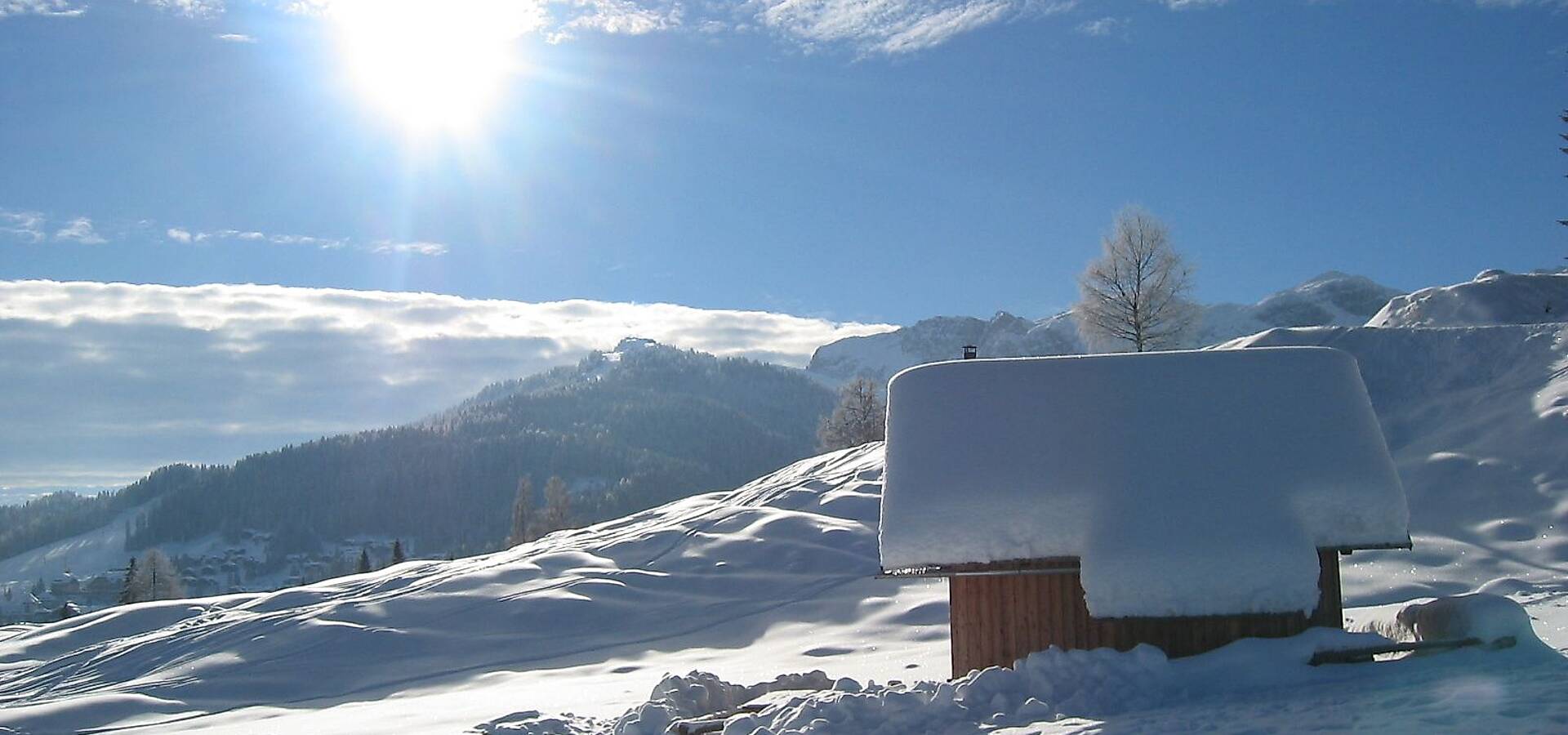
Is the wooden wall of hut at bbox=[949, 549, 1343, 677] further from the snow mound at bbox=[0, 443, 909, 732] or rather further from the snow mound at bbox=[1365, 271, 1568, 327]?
the snow mound at bbox=[1365, 271, 1568, 327]

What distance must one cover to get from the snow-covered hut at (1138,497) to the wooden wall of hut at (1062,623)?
0.02 m

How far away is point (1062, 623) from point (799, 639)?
16.8 meters

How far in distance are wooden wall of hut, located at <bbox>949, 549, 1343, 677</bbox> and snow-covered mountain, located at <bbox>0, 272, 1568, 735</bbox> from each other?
2.25 ft

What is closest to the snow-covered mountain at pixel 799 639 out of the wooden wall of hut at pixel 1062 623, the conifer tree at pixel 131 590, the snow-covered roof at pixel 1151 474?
the wooden wall of hut at pixel 1062 623

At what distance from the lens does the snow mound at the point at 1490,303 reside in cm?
4947

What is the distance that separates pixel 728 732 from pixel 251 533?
8080 inches

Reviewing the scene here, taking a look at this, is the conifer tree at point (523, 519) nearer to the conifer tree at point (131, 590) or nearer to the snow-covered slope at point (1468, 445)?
the conifer tree at point (131, 590)

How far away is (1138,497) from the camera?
48.3ft

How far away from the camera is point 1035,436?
15.6 meters

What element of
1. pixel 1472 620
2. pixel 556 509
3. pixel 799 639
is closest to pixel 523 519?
pixel 556 509

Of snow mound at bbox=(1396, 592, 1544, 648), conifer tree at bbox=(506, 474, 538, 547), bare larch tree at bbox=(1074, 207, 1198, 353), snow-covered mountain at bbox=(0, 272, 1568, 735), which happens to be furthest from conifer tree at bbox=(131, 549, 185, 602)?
snow mound at bbox=(1396, 592, 1544, 648)

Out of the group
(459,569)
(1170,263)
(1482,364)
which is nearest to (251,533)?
(459,569)

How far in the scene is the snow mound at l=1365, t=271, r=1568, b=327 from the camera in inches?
1948

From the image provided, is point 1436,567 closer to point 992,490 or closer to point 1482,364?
point 1482,364
